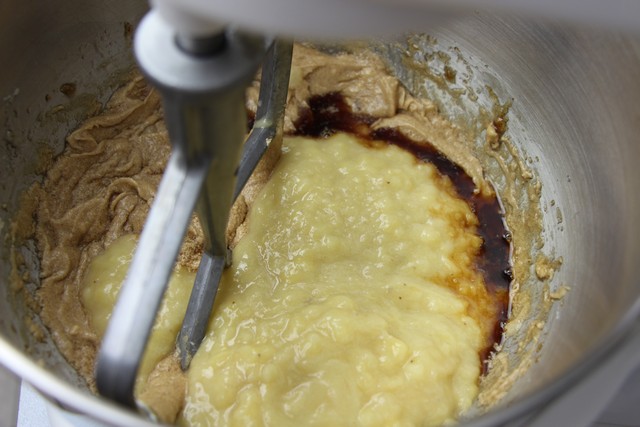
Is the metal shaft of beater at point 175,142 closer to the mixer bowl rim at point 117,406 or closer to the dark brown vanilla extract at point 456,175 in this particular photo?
the mixer bowl rim at point 117,406

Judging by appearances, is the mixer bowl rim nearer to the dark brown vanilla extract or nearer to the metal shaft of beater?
the metal shaft of beater

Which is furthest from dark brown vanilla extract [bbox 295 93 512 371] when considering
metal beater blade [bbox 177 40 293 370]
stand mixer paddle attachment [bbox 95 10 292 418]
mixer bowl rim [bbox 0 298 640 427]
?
stand mixer paddle attachment [bbox 95 10 292 418]

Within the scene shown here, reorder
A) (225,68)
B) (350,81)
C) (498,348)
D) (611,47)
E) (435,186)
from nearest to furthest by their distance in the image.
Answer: (225,68), (611,47), (498,348), (435,186), (350,81)

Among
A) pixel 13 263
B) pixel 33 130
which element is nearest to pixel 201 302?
pixel 13 263

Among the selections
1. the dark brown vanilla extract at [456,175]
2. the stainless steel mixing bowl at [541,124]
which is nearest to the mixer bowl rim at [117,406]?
the stainless steel mixing bowl at [541,124]

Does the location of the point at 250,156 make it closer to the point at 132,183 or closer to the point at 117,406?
the point at 132,183

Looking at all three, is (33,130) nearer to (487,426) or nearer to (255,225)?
(255,225)

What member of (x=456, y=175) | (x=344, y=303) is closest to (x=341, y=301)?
(x=344, y=303)
